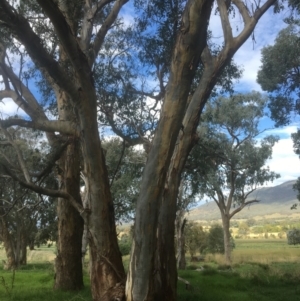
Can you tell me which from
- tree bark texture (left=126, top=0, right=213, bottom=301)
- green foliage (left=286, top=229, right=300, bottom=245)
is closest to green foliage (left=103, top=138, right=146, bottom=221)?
tree bark texture (left=126, top=0, right=213, bottom=301)

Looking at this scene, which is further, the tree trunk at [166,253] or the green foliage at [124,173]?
the green foliage at [124,173]

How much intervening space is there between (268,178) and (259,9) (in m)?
20.3

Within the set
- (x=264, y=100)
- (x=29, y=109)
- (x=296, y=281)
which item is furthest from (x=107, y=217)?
(x=264, y=100)

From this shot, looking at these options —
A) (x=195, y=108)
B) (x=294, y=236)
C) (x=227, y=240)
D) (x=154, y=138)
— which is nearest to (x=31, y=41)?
(x=154, y=138)

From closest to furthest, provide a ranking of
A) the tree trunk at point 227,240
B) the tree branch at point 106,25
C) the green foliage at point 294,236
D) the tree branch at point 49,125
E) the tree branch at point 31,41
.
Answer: the tree branch at point 31,41
the tree branch at point 49,125
the tree branch at point 106,25
the tree trunk at point 227,240
the green foliage at point 294,236

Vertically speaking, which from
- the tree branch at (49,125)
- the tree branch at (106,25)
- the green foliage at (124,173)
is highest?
the tree branch at (106,25)

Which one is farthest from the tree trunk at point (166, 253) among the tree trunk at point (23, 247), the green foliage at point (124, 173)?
the tree trunk at point (23, 247)

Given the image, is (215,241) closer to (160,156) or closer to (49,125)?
(49,125)

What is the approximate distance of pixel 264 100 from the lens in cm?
2666

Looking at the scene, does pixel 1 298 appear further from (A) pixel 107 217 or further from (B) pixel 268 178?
(B) pixel 268 178

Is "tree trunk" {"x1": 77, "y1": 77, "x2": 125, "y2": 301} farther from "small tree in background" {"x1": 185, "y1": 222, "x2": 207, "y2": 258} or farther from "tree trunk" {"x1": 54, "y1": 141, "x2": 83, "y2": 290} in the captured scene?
"small tree in background" {"x1": 185, "y1": 222, "x2": 207, "y2": 258}

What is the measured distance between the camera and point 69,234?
1136cm

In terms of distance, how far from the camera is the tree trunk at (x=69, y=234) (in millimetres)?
11156

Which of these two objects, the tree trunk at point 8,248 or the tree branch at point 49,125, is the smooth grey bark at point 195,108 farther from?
the tree trunk at point 8,248
